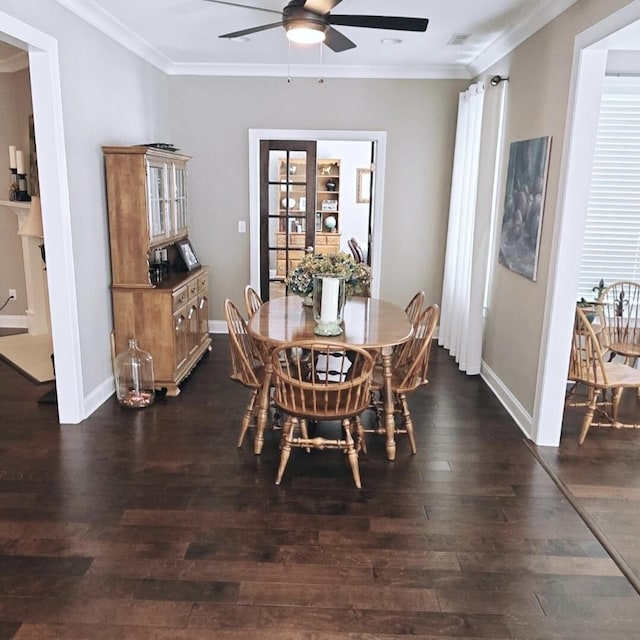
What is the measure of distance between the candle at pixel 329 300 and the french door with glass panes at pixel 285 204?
2798mm

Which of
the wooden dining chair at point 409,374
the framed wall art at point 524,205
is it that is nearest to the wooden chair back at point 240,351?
the wooden dining chair at point 409,374

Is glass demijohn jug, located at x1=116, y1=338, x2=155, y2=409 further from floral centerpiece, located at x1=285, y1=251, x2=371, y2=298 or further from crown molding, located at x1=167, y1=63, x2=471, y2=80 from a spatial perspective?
crown molding, located at x1=167, y1=63, x2=471, y2=80

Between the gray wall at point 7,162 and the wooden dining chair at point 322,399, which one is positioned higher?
the gray wall at point 7,162

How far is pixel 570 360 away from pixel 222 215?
3.79 m

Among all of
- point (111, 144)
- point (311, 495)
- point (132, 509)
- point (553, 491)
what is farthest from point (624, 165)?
point (132, 509)

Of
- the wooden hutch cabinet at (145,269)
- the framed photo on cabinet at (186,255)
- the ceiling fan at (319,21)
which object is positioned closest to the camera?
the ceiling fan at (319,21)

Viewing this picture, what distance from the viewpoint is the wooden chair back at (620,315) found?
14.9 ft

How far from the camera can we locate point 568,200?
3371 millimetres

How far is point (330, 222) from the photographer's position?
395 inches

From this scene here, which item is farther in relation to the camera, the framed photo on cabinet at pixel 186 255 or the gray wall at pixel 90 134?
the framed photo on cabinet at pixel 186 255

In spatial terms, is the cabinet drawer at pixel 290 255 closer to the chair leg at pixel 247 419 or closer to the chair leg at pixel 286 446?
the chair leg at pixel 247 419

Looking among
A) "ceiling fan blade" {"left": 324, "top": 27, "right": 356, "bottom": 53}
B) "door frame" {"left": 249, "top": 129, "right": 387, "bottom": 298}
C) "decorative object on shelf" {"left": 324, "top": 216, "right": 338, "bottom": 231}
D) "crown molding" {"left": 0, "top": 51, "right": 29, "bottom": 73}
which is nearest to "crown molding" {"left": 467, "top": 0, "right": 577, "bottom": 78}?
"door frame" {"left": 249, "top": 129, "right": 387, "bottom": 298}

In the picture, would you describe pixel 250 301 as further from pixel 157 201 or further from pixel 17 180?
pixel 17 180

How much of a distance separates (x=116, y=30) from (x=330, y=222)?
19.7ft
